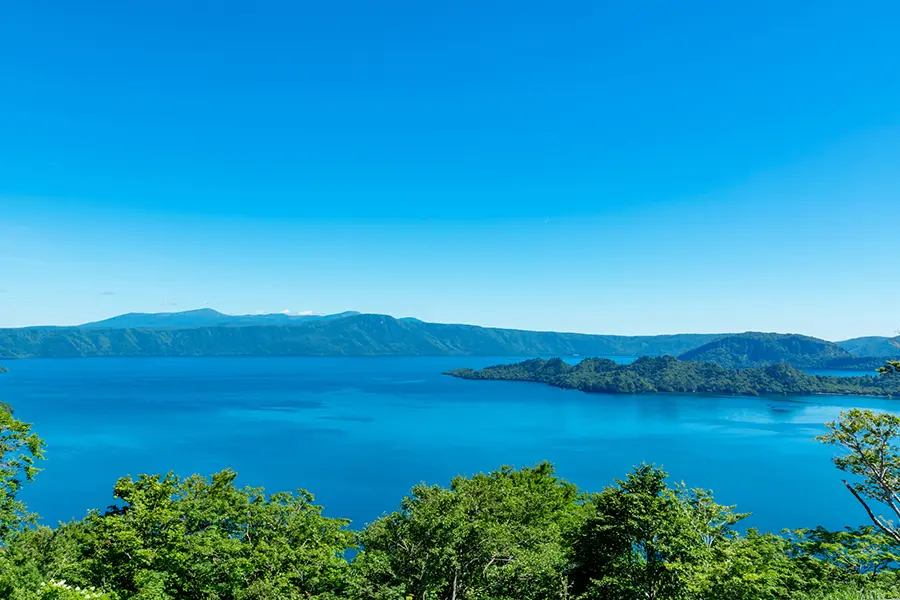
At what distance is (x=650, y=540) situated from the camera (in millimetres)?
17672

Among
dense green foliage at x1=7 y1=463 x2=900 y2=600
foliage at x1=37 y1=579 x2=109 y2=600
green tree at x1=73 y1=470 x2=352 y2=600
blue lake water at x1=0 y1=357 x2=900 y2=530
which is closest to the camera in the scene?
foliage at x1=37 y1=579 x2=109 y2=600

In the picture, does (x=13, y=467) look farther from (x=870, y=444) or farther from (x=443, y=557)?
(x=870, y=444)

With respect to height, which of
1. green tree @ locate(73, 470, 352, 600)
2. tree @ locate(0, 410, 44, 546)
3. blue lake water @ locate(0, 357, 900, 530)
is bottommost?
blue lake water @ locate(0, 357, 900, 530)

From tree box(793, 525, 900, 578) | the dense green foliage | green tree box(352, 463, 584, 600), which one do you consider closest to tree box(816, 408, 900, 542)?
tree box(793, 525, 900, 578)

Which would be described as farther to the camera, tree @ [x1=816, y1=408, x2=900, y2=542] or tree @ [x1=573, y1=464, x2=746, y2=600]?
tree @ [x1=573, y1=464, x2=746, y2=600]

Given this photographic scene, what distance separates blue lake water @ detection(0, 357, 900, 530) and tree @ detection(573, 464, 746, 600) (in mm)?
44670

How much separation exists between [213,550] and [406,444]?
3458 inches

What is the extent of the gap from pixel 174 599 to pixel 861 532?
1188 inches

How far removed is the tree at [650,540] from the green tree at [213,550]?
10.0 m

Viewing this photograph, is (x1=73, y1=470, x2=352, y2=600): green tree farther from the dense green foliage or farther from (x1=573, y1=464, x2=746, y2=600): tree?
(x1=573, y1=464, x2=746, y2=600): tree

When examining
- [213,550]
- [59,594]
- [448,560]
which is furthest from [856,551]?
[59,594]

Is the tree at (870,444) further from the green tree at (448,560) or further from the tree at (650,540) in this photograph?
the green tree at (448,560)

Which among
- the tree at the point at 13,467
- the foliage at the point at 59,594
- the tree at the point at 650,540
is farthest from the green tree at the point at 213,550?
the tree at the point at 650,540

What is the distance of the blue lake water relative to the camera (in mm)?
71188
